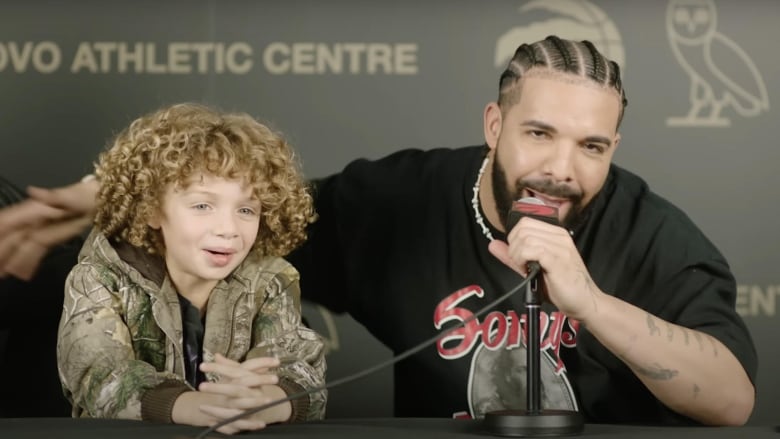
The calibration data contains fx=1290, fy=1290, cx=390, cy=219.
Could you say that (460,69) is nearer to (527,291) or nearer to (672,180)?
(672,180)

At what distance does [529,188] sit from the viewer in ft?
8.95

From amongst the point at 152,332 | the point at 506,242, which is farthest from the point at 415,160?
A: the point at 152,332

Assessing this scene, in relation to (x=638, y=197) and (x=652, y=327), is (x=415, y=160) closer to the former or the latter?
(x=638, y=197)

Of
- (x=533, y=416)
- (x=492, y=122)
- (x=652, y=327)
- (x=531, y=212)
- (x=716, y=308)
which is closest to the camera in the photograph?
(x=533, y=416)

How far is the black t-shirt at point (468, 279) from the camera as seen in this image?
2.70 m

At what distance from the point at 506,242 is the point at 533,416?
2.51ft

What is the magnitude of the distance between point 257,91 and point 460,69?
432 millimetres

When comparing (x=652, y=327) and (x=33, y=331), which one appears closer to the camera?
(x=652, y=327)

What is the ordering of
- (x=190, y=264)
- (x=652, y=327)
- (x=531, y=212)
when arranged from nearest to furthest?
(x=531, y=212) → (x=652, y=327) → (x=190, y=264)

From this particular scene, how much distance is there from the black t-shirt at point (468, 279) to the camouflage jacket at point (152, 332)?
0.79 ft

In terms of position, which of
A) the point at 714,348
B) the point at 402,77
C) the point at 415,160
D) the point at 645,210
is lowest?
the point at 714,348

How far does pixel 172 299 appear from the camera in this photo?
247 cm

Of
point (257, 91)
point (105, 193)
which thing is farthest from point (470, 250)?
point (105, 193)

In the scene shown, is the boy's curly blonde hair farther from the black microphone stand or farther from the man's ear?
the black microphone stand
